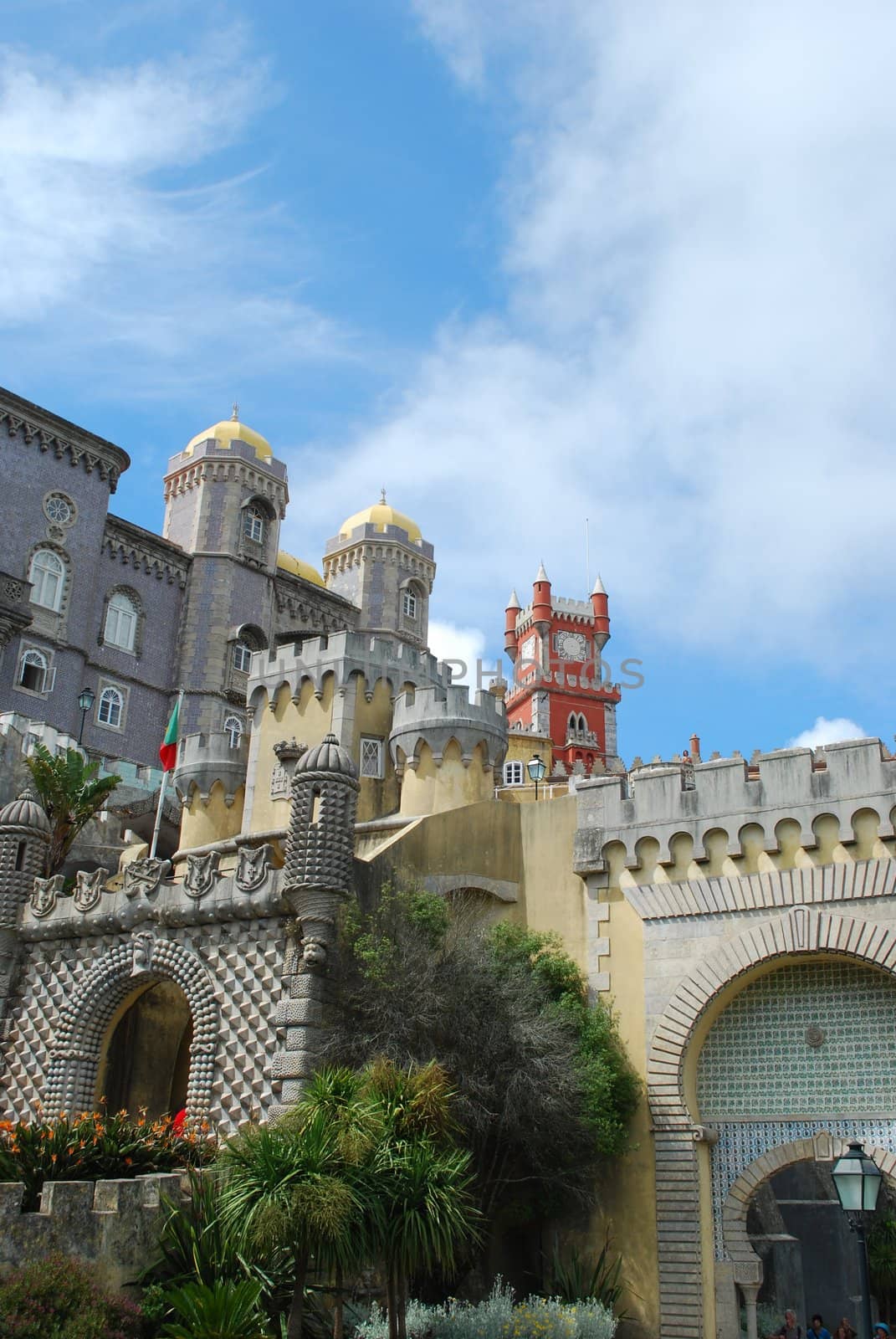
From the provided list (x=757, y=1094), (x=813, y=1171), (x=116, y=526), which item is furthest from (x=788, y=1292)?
(x=116, y=526)

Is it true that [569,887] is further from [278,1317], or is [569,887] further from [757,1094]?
[278,1317]

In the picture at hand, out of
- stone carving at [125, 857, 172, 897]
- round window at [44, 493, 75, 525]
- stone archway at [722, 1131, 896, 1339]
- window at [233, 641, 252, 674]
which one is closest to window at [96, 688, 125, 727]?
window at [233, 641, 252, 674]

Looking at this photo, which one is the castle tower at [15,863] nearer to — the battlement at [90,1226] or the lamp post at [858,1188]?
the battlement at [90,1226]

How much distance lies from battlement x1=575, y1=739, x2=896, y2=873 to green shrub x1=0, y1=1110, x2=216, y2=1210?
23.8ft

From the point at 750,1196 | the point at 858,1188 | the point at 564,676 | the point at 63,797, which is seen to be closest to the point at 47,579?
the point at 63,797

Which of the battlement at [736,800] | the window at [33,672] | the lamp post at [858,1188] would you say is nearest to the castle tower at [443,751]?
the battlement at [736,800]

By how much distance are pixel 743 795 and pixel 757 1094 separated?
4246 mm

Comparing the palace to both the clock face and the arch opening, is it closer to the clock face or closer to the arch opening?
the arch opening

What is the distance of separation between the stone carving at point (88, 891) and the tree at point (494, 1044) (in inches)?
204

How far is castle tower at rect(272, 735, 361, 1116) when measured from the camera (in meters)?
17.6

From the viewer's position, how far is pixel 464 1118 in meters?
17.0

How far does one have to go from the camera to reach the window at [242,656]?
143 feet

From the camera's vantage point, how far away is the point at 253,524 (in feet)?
150

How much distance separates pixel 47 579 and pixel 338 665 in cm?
1661
